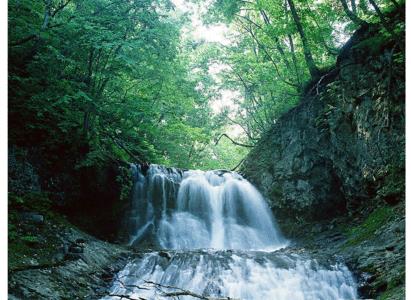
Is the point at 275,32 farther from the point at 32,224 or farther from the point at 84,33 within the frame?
the point at 32,224

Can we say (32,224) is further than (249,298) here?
Yes

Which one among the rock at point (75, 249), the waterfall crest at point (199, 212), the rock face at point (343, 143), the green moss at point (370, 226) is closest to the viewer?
the rock at point (75, 249)

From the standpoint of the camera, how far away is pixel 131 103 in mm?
10016

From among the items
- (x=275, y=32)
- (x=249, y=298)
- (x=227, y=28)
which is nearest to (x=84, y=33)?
(x=275, y=32)

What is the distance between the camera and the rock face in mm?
8430

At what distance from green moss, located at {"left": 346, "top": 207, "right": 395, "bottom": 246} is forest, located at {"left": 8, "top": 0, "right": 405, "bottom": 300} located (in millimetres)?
55

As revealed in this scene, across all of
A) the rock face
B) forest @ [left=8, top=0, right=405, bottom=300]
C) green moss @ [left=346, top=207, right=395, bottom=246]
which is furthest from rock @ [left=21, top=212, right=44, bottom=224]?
the rock face

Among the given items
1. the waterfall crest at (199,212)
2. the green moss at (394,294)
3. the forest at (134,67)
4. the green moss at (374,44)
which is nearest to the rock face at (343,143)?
the green moss at (374,44)

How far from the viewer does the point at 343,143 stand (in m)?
10.4

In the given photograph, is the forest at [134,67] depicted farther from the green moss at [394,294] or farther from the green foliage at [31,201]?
the green moss at [394,294]

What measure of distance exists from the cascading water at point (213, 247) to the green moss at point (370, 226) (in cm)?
137

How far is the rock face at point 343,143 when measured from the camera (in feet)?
27.7

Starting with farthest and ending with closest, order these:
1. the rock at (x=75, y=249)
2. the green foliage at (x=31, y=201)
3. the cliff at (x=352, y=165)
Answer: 1. the green foliage at (x=31, y=201)
2. the cliff at (x=352, y=165)
3. the rock at (x=75, y=249)

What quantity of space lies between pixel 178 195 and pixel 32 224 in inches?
231
